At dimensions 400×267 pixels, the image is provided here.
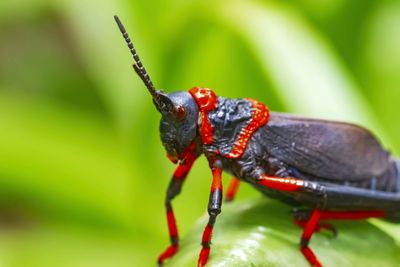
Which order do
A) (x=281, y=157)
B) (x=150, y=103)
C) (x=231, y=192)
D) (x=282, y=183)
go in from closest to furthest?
(x=282, y=183) → (x=281, y=157) → (x=231, y=192) → (x=150, y=103)

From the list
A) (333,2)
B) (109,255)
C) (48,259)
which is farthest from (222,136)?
(333,2)

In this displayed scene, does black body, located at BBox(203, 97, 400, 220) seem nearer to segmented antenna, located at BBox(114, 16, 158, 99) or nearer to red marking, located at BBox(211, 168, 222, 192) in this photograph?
red marking, located at BBox(211, 168, 222, 192)

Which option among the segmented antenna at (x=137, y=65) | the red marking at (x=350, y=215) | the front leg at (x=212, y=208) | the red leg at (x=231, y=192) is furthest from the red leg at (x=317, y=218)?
the segmented antenna at (x=137, y=65)

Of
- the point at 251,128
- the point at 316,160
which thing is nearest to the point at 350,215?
the point at 316,160

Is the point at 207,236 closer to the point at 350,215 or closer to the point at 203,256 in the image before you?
the point at 203,256

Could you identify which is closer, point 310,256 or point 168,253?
point 310,256

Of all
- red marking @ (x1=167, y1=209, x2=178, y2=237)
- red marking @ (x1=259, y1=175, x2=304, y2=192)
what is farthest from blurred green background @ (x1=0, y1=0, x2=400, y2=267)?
red marking @ (x1=259, y1=175, x2=304, y2=192)
